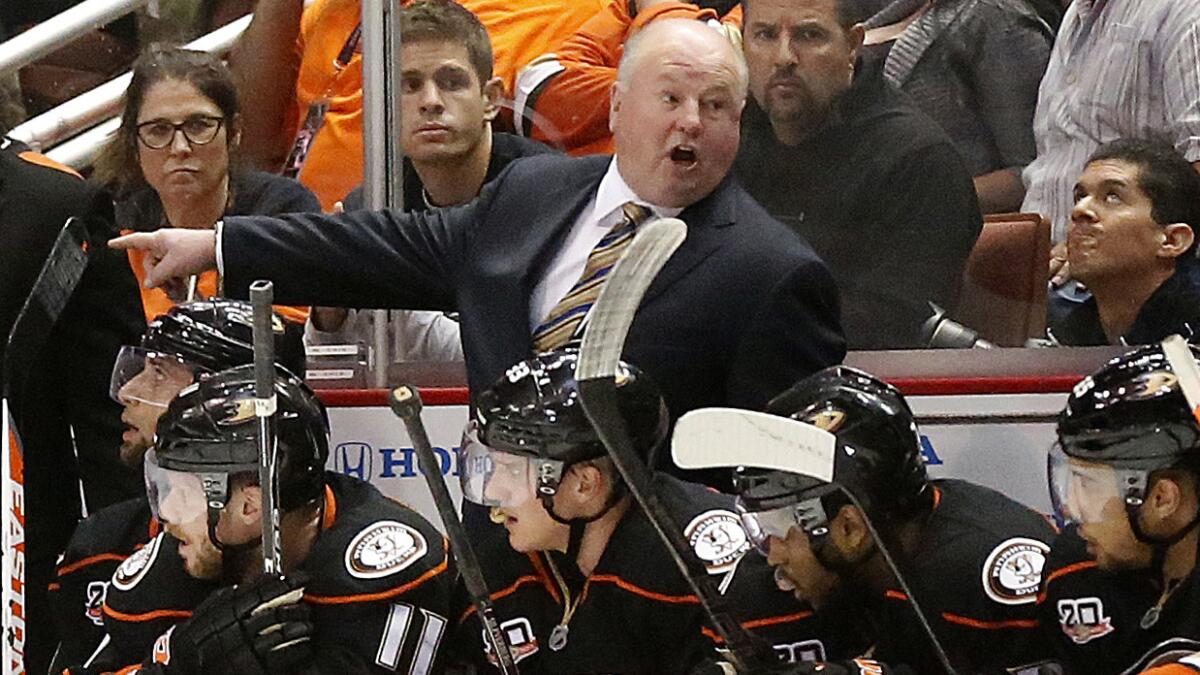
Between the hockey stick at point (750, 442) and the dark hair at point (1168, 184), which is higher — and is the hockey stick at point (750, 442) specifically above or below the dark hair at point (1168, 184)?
above

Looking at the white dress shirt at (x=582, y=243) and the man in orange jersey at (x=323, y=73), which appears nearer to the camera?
the white dress shirt at (x=582, y=243)

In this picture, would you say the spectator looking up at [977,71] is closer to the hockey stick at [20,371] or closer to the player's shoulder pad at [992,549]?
the player's shoulder pad at [992,549]

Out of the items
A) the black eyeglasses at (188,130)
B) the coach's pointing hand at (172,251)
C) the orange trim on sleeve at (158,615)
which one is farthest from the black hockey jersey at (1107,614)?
the black eyeglasses at (188,130)

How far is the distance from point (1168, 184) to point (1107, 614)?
0.94m

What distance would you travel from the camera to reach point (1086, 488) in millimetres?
2898

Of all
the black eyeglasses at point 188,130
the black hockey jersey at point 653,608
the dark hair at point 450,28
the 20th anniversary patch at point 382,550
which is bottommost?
the black hockey jersey at point 653,608

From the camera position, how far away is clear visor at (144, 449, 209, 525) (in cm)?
329

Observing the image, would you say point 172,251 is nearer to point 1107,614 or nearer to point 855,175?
point 855,175

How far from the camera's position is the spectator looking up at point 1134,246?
3.64 metres

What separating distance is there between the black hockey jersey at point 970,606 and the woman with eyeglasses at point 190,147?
4.75ft

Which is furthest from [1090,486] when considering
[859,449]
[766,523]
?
[766,523]

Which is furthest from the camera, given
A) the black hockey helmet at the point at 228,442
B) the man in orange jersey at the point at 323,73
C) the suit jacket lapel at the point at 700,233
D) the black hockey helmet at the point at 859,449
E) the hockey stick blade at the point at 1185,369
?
the man in orange jersey at the point at 323,73

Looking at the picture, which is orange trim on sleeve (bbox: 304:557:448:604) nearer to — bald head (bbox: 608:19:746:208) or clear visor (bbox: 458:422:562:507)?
clear visor (bbox: 458:422:562:507)

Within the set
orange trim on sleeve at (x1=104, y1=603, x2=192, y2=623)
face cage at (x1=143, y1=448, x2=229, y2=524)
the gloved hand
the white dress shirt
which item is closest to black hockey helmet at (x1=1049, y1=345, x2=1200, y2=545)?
the white dress shirt
